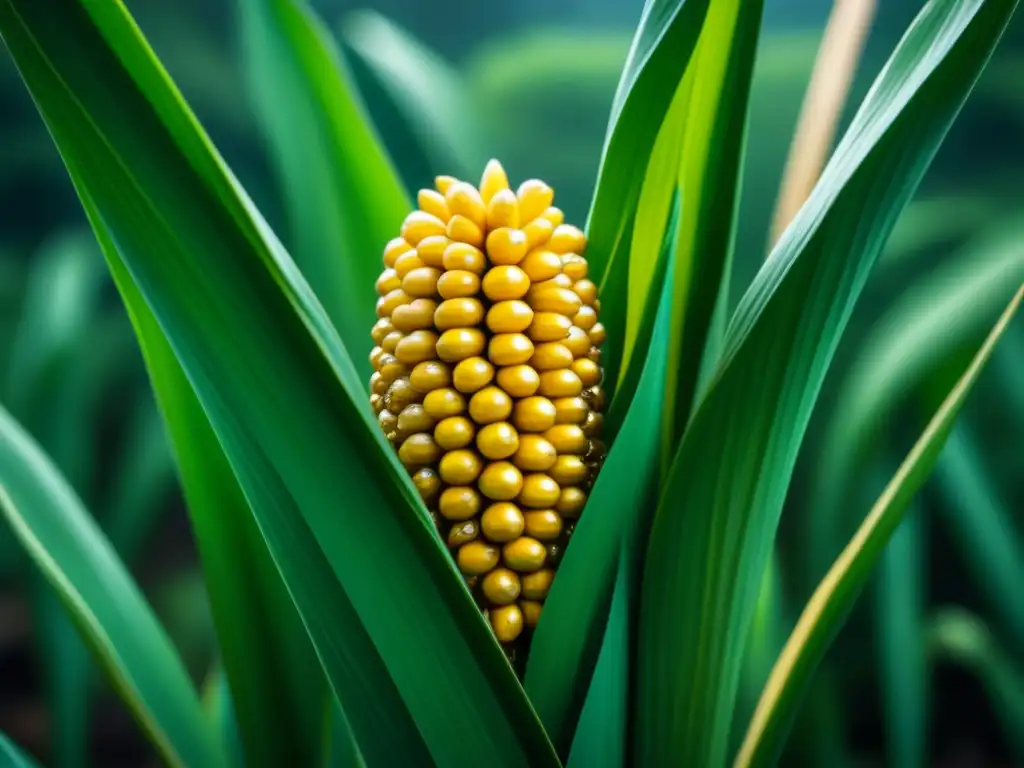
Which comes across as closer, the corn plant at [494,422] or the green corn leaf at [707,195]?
the corn plant at [494,422]

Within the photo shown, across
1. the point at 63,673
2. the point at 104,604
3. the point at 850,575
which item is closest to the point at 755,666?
the point at 850,575

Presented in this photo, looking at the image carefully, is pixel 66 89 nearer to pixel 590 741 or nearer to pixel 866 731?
pixel 590 741

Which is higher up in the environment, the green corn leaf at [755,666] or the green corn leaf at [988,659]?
the green corn leaf at [755,666]

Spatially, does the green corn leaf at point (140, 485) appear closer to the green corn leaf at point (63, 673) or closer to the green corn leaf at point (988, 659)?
the green corn leaf at point (63, 673)

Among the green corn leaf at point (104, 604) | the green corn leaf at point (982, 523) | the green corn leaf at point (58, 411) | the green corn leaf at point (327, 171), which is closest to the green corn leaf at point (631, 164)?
the green corn leaf at point (327, 171)

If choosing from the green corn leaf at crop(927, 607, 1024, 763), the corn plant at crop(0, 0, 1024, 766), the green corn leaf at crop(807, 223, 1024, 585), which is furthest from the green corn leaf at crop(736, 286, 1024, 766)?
the green corn leaf at crop(927, 607, 1024, 763)

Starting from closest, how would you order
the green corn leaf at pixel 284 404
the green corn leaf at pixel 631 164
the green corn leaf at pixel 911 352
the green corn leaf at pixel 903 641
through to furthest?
the green corn leaf at pixel 284 404
the green corn leaf at pixel 631 164
the green corn leaf at pixel 911 352
the green corn leaf at pixel 903 641

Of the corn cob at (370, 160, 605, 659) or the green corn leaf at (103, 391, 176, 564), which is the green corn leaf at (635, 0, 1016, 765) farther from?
the green corn leaf at (103, 391, 176, 564)
